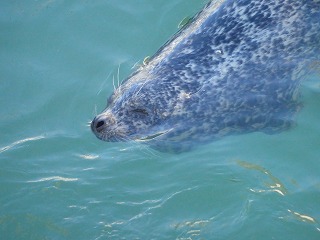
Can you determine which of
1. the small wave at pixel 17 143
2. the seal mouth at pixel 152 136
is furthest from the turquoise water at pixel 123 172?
the seal mouth at pixel 152 136

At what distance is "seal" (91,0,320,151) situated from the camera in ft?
20.9

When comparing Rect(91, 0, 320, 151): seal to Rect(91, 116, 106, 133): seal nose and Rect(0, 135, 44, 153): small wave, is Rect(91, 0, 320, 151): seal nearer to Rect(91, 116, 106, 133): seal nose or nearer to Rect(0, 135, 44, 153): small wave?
Rect(91, 116, 106, 133): seal nose

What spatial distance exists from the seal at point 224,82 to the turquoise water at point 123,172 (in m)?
0.29

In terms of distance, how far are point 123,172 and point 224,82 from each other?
1.60 m

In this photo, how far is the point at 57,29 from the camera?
9.02 meters

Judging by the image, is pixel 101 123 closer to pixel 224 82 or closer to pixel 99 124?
pixel 99 124

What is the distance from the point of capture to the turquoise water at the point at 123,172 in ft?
19.9

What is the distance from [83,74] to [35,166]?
1722 millimetres

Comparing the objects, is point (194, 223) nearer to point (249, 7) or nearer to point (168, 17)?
point (249, 7)

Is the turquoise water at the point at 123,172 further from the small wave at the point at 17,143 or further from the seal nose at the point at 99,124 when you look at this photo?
the seal nose at the point at 99,124

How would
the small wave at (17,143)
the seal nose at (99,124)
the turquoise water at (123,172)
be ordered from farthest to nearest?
the small wave at (17,143) → the seal nose at (99,124) → the turquoise water at (123,172)

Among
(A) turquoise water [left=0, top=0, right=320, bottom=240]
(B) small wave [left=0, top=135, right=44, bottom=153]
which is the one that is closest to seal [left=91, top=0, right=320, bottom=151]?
(A) turquoise water [left=0, top=0, right=320, bottom=240]

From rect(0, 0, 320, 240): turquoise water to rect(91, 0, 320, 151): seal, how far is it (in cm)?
29

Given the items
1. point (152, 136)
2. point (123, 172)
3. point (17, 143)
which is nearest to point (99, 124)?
point (152, 136)
